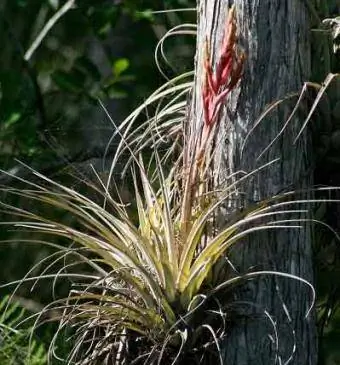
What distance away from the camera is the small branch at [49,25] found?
6.19 m

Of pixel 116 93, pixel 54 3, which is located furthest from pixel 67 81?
pixel 54 3

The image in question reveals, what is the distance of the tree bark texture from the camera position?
11.8 ft

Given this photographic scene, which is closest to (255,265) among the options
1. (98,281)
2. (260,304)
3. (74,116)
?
(260,304)

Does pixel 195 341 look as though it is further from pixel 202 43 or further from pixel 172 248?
pixel 202 43

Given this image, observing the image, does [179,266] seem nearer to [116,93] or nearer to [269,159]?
[269,159]

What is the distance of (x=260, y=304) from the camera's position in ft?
11.7

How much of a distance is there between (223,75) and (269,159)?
0.85 ft

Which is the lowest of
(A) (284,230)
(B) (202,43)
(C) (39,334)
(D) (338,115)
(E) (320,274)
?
(C) (39,334)

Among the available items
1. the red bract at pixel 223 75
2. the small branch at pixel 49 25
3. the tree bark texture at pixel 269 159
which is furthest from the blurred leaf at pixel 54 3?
the red bract at pixel 223 75

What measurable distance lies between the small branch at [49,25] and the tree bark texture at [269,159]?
100 inches

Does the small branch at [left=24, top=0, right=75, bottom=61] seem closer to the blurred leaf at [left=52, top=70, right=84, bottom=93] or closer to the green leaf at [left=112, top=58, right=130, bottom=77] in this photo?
the blurred leaf at [left=52, top=70, right=84, bottom=93]

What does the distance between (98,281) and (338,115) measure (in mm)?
837

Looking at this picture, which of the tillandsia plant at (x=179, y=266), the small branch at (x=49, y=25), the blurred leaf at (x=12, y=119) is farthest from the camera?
the small branch at (x=49, y=25)

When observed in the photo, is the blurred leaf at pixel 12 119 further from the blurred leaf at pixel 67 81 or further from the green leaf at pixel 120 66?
the green leaf at pixel 120 66
